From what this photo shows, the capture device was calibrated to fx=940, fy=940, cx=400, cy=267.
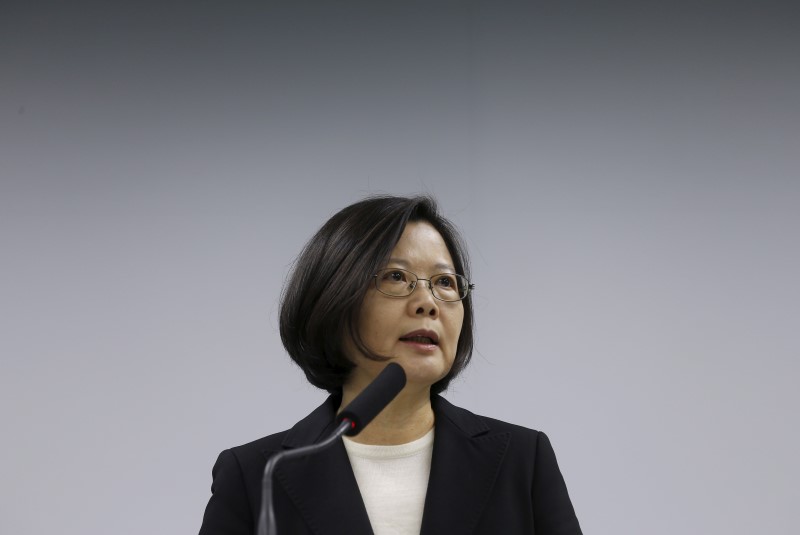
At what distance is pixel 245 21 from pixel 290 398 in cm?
105

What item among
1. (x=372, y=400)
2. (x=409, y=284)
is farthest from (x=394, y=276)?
(x=372, y=400)

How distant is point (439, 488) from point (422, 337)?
21cm

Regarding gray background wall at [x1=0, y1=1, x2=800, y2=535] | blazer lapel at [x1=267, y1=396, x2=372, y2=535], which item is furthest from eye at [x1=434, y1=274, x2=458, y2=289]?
gray background wall at [x1=0, y1=1, x2=800, y2=535]

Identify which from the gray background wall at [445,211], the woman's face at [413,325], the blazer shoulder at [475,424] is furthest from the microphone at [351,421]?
the gray background wall at [445,211]

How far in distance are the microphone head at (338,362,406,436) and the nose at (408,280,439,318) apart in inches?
12.0

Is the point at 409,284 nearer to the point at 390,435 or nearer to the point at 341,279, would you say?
the point at 341,279

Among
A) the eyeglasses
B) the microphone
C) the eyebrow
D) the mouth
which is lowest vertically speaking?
the microphone

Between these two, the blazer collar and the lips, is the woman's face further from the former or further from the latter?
the blazer collar

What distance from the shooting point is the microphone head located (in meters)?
0.88

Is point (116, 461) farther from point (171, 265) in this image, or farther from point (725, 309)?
point (725, 309)

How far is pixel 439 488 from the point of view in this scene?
4.25ft

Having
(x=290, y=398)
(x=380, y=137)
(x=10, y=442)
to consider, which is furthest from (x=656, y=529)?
(x=10, y=442)

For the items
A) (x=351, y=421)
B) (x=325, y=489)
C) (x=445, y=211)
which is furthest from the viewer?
(x=445, y=211)

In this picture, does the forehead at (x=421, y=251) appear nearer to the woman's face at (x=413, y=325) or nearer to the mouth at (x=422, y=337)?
the woman's face at (x=413, y=325)
